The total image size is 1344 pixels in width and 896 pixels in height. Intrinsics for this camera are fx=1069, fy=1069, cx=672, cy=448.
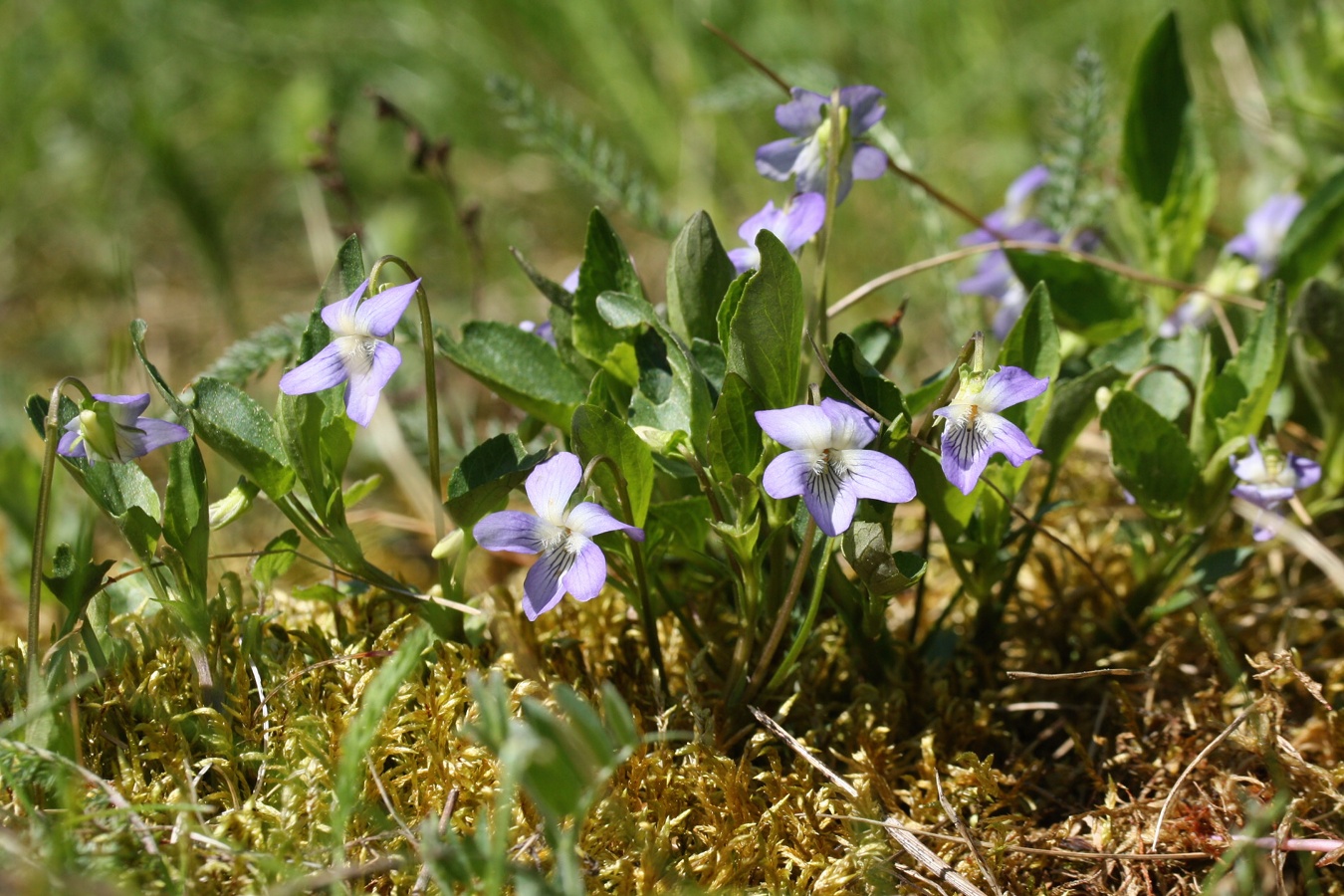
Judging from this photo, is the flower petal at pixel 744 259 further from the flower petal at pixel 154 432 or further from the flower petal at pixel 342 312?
the flower petal at pixel 154 432

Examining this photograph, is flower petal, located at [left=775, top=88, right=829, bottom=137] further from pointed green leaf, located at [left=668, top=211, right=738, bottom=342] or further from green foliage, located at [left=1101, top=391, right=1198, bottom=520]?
green foliage, located at [left=1101, top=391, right=1198, bottom=520]

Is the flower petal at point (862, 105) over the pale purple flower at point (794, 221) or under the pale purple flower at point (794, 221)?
over

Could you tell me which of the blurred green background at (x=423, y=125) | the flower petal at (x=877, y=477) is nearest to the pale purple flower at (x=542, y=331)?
the flower petal at (x=877, y=477)

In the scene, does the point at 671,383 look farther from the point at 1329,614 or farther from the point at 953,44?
the point at 953,44

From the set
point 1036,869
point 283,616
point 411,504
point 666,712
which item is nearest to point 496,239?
point 411,504

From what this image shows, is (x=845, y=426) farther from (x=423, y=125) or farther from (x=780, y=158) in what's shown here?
(x=423, y=125)

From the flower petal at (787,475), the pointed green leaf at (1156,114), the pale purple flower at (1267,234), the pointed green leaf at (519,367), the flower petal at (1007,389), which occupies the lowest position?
the flower petal at (787,475)

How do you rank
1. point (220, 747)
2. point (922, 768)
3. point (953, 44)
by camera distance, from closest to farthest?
point (220, 747)
point (922, 768)
point (953, 44)

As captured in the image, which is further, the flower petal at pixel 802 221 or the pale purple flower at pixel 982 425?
the flower petal at pixel 802 221
